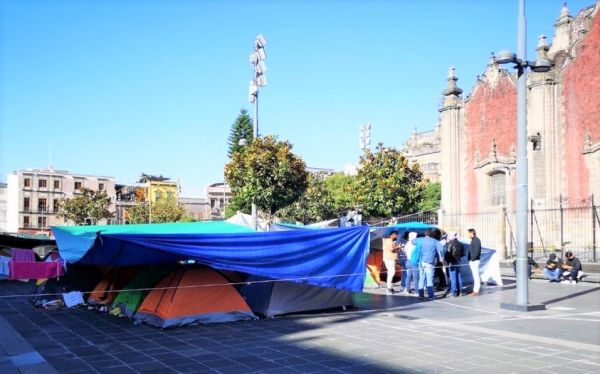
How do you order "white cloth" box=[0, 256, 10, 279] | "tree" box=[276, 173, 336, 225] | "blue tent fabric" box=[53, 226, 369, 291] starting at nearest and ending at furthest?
"blue tent fabric" box=[53, 226, 369, 291] < "white cloth" box=[0, 256, 10, 279] < "tree" box=[276, 173, 336, 225]

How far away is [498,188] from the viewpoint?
3316 centimetres

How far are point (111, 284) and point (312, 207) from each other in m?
33.2

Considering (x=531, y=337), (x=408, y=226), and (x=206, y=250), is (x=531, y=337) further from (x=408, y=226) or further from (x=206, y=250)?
(x=408, y=226)

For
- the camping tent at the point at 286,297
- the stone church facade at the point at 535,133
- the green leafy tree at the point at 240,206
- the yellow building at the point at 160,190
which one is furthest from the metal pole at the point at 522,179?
the yellow building at the point at 160,190

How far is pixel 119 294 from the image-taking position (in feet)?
41.0

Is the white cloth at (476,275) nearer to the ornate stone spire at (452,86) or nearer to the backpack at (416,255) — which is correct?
the backpack at (416,255)

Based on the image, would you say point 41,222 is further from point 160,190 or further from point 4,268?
point 4,268

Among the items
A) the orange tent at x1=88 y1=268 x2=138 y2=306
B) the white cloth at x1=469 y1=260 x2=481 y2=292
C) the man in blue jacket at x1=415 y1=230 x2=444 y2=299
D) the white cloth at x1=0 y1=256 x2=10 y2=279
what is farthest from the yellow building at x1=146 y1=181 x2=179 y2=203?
the man in blue jacket at x1=415 y1=230 x2=444 y2=299

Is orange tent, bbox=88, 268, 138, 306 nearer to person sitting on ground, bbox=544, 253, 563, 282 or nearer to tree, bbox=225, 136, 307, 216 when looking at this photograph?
tree, bbox=225, 136, 307, 216

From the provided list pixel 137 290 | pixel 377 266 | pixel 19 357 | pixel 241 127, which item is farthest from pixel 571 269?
pixel 241 127

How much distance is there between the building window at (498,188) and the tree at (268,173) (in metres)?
12.1

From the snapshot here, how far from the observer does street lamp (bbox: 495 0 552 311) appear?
12.2 metres

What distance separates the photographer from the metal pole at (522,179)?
482 inches

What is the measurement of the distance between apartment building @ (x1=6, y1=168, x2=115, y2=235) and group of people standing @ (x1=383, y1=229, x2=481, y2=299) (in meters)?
65.4
